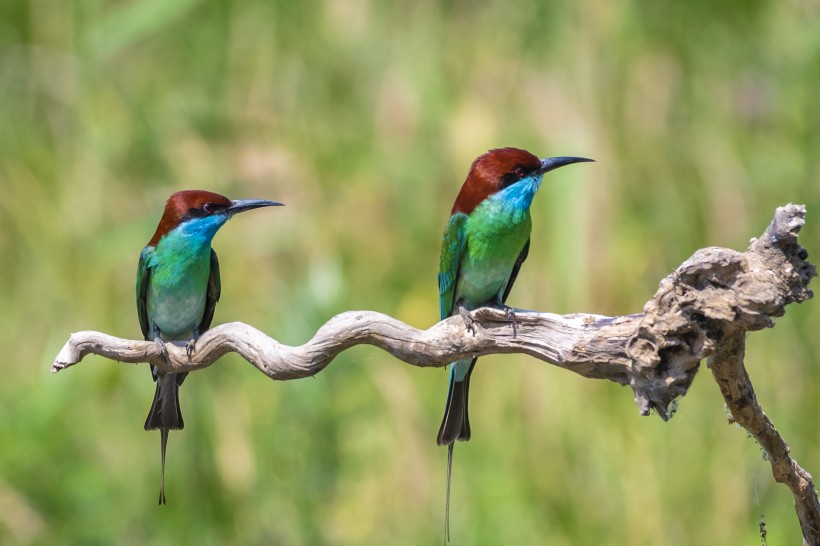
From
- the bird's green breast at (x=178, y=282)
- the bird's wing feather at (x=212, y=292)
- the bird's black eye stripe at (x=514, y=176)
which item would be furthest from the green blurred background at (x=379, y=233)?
the bird's black eye stripe at (x=514, y=176)

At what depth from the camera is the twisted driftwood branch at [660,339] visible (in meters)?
1.81

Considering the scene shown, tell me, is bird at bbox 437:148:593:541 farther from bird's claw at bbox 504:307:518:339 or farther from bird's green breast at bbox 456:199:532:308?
bird's claw at bbox 504:307:518:339

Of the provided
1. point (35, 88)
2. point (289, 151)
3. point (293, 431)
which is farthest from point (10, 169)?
point (293, 431)

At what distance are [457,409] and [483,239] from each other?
15.6 inches

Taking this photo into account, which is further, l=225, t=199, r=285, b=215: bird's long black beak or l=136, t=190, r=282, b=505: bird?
l=136, t=190, r=282, b=505: bird

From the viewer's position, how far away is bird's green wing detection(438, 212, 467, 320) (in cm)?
280

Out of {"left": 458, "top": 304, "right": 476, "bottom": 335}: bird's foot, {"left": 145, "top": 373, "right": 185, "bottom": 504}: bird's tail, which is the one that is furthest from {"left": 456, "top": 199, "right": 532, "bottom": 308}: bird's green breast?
{"left": 145, "top": 373, "right": 185, "bottom": 504}: bird's tail

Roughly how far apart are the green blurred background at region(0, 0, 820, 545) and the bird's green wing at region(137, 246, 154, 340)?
104 centimetres

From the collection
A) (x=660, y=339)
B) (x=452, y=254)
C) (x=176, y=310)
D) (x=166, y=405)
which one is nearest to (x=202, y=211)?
(x=176, y=310)

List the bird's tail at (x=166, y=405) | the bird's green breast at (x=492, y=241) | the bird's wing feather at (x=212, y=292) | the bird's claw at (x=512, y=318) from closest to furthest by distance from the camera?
1. the bird's claw at (x=512, y=318)
2. the bird's tail at (x=166, y=405)
3. the bird's green breast at (x=492, y=241)
4. the bird's wing feather at (x=212, y=292)

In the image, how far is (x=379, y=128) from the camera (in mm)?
5301

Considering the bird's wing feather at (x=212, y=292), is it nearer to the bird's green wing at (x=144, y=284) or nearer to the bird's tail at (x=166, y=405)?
the bird's green wing at (x=144, y=284)

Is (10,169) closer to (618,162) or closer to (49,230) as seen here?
(49,230)

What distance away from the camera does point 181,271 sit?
2.94m
